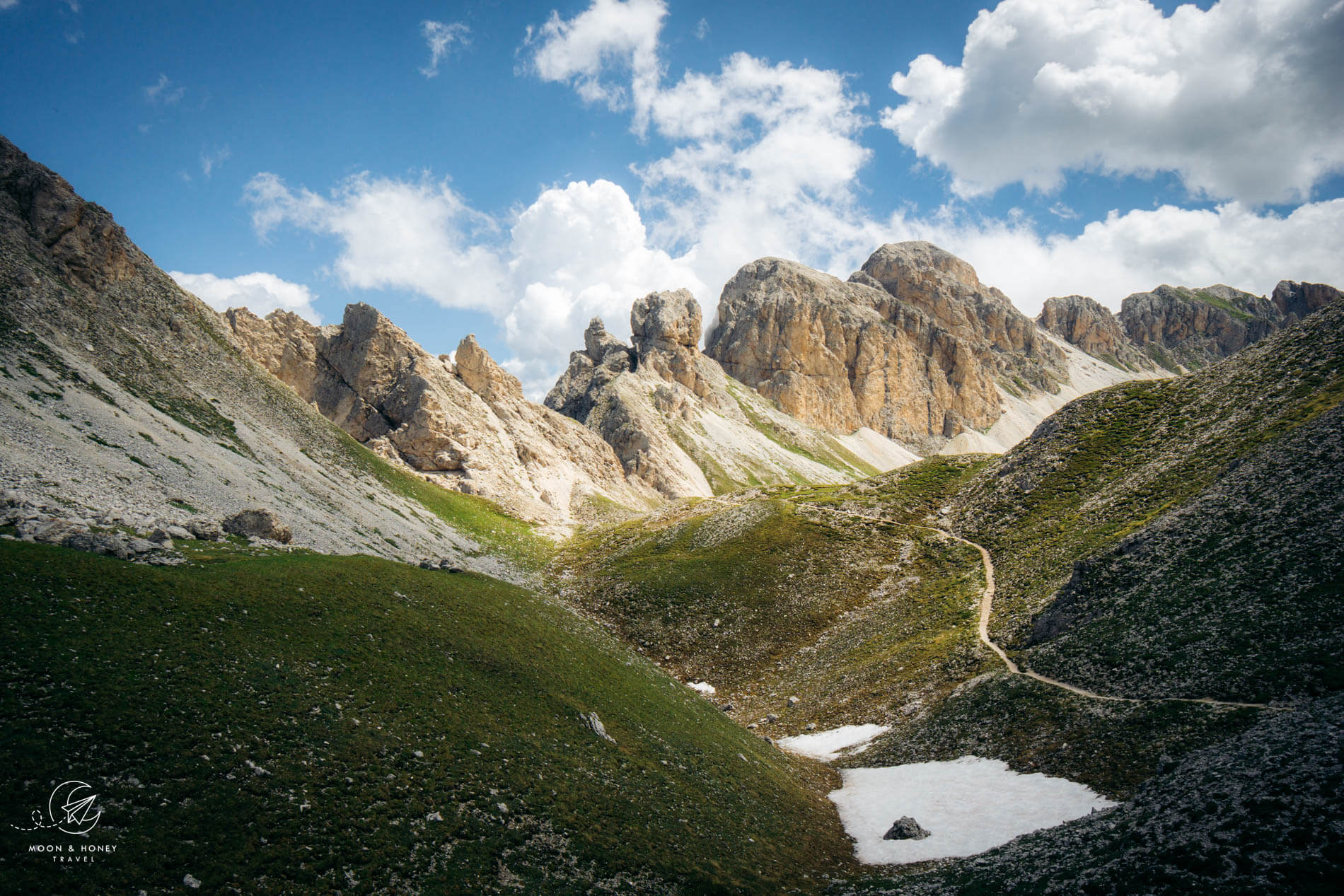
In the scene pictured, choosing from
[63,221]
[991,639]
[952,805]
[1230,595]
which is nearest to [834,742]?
[952,805]

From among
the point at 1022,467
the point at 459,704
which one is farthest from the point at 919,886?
the point at 1022,467

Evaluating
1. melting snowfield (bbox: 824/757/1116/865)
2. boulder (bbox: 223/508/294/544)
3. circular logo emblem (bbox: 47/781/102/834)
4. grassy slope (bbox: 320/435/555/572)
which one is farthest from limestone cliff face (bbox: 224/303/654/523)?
circular logo emblem (bbox: 47/781/102/834)

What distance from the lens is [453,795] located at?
1827cm

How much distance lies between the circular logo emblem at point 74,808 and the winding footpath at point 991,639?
125 feet

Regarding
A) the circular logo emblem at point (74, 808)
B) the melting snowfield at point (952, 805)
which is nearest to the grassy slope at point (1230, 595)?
the melting snowfield at point (952, 805)

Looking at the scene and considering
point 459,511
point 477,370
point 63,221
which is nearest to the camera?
point 63,221

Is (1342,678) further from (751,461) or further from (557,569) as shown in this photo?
(751,461)

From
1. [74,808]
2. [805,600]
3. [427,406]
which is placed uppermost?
[427,406]

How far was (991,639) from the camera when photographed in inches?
1759

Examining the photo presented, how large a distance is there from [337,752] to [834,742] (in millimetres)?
31306

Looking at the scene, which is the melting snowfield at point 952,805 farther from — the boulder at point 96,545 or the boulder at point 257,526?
the boulder at point 257,526

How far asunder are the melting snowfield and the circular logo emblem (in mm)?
24987

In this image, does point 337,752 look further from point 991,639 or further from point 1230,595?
point 991,639

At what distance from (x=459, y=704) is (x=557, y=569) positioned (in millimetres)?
59004
